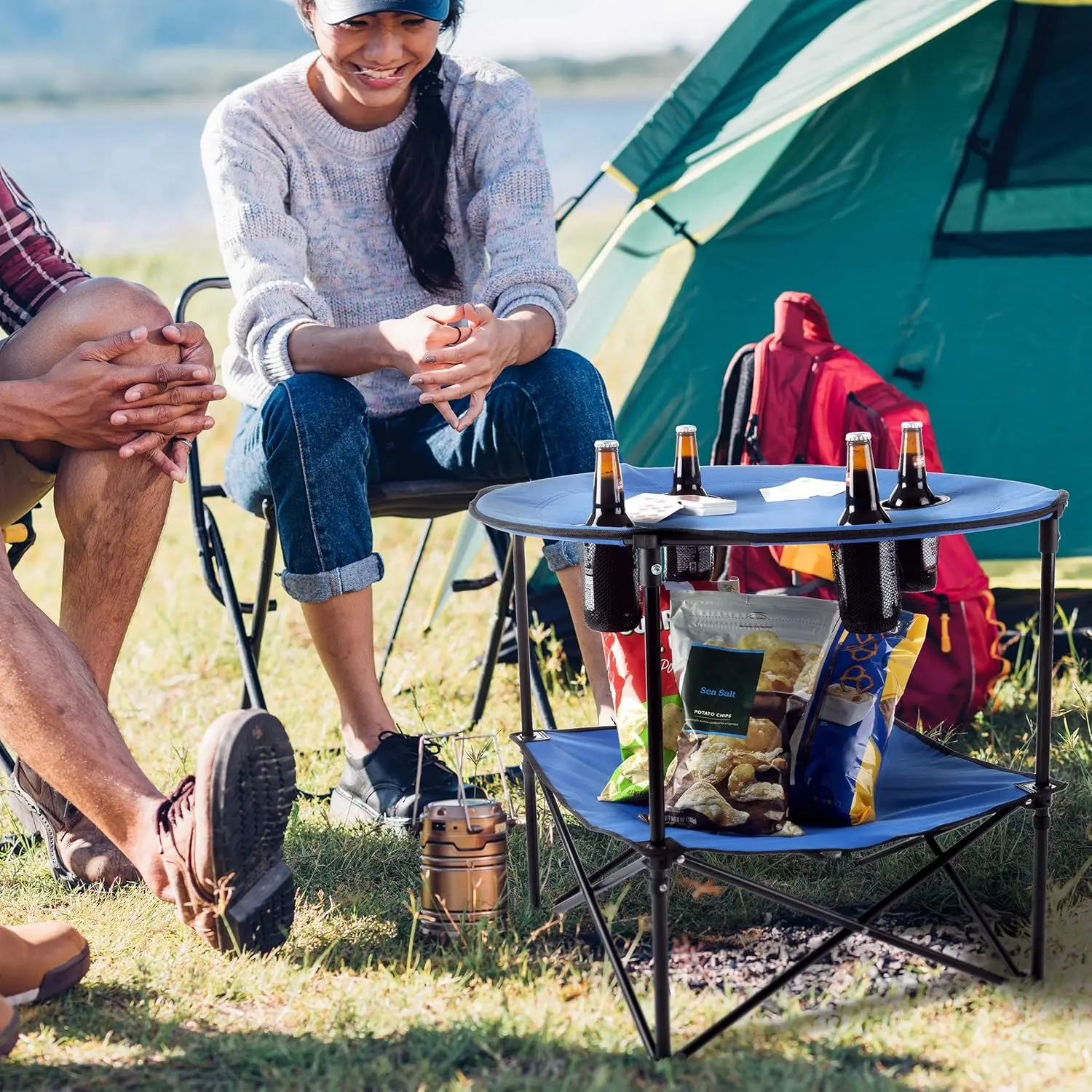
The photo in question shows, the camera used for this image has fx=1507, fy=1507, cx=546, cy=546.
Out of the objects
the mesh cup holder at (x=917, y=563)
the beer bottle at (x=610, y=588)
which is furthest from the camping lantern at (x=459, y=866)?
the mesh cup holder at (x=917, y=563)

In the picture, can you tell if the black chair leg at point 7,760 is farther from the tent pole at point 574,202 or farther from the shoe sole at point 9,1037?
the tent pole at point 574,202

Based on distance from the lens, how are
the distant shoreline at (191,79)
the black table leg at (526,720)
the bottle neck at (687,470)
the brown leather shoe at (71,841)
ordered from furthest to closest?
the distant shoreline at (191,79)
the brown leather shoe at (71,841)
the black table leg at (526,720)
the bottle neck at (687,470)

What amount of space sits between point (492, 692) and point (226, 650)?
0.77 metres

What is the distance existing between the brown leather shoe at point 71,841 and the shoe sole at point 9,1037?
0.53 meters

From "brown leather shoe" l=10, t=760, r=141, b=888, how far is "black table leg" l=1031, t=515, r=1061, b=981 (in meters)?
1.30

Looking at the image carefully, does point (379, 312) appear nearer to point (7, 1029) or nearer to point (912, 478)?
point (912, 478)

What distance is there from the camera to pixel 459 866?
6.75 ft

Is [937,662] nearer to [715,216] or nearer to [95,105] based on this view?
[715,216]

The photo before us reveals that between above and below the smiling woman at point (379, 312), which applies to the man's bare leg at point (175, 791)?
below

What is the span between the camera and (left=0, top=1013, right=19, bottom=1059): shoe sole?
5.65ft

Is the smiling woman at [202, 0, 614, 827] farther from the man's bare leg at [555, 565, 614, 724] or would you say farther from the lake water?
the lake water

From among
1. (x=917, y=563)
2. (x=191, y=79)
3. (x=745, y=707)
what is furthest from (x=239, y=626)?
(x=191, y=79)

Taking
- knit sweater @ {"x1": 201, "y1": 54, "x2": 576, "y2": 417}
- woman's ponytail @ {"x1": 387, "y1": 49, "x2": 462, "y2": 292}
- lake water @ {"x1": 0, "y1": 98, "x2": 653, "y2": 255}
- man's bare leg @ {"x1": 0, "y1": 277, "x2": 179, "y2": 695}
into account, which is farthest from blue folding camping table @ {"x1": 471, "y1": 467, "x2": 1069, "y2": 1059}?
lake water @ {"x1": 0, "y1": 98, "x2": 653, "y2": 255}

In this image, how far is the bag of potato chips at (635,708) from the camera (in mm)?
2016
